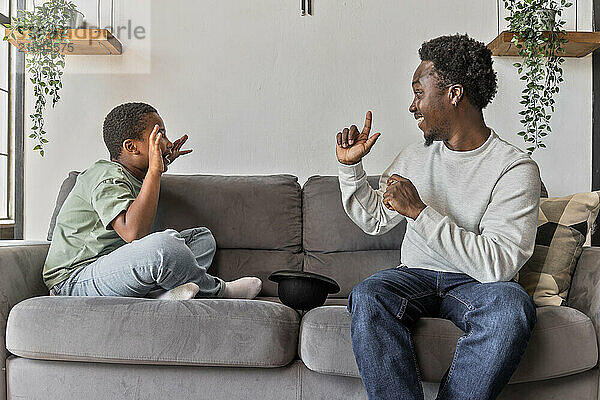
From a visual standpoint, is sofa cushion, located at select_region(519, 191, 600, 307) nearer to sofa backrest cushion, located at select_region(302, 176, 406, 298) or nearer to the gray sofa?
the gray sofa

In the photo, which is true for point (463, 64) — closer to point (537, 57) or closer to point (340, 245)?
point (340, 245)

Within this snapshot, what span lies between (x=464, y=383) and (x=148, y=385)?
0.81 metres

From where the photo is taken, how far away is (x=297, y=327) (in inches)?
71.1

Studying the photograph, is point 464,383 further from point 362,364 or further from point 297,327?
point 297,327

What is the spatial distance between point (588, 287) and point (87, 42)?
204cm

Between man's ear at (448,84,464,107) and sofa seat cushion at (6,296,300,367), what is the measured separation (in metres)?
0.74

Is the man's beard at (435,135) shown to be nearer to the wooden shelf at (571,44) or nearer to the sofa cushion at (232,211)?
the sofa cushion at (232,211)

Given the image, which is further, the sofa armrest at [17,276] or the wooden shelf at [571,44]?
the wooden shelf at [571,44]

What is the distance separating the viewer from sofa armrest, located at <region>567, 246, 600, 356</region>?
5.98ft

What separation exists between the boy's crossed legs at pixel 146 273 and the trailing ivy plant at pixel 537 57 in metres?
1.47

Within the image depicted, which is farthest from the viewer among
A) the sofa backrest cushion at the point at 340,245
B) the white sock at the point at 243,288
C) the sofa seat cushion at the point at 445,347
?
the sofa backrest cushion at the point at 340,245

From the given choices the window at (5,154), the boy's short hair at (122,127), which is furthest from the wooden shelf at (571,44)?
the window at (5,154)

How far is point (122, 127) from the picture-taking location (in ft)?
7.43

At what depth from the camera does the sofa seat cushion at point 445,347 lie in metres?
1.66
